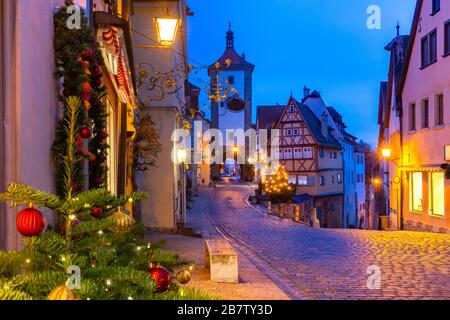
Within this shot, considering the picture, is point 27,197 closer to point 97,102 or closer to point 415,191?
point 97,102

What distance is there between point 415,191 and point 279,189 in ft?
53.6

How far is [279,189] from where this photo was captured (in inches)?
1559

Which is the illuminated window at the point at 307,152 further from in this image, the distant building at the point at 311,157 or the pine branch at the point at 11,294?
the pine branch at the point at 11,294

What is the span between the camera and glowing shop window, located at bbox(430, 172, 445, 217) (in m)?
20.5

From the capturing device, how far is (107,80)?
30.0 ft

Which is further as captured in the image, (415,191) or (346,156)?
(346,156)

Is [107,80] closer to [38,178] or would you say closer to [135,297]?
[38,178]

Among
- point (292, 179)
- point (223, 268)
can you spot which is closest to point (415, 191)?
point (223, 268)

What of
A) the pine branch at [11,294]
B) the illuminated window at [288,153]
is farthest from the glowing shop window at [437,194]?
the illuminated window at [288,153]

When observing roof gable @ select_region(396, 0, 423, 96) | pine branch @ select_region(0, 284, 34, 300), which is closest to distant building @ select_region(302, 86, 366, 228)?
roof gable @ select_region(396, 0, 423, 96)

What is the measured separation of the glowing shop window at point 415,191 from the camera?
2317 cm

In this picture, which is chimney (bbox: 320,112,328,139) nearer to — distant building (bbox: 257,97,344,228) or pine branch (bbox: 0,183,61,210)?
distant building (bbox: 257,97,344,228)

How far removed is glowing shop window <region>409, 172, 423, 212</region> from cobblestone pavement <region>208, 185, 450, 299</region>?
681cm
